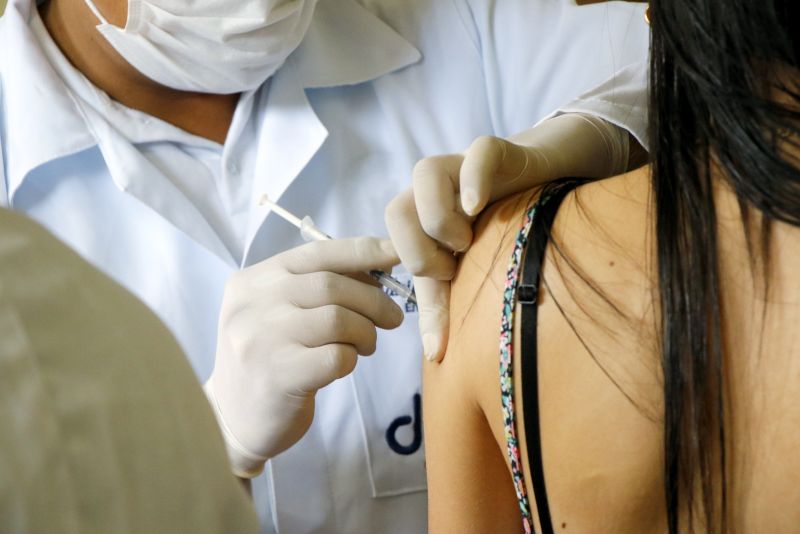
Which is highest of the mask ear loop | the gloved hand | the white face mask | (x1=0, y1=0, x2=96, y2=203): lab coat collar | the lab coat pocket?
the mask ear loop

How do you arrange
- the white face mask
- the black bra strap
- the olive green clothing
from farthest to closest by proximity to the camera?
1. the white face mask
2. the black bra strap
3. the olive green clothing

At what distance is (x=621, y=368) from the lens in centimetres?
68

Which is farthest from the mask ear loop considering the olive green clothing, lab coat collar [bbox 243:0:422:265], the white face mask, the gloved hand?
the olive green clothing

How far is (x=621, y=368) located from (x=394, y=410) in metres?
0.57

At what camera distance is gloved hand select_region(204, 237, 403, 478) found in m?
1.00

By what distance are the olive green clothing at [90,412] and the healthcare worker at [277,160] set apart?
2.28ft

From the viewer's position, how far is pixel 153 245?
1.18 meters

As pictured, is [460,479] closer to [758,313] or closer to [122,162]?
[758,313]

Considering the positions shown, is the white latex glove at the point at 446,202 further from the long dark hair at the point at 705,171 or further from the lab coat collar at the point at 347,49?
the lab coat collar at the point at 347,49

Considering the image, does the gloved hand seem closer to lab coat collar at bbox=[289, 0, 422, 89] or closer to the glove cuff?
the glove cuff

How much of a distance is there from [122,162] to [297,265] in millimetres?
293

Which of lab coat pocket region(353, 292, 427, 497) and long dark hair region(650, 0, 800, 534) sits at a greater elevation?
long dark hair region(650, 0, 800, 534)

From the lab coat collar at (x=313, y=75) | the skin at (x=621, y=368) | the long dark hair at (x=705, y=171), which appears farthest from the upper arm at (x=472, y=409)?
the lab coat collar at (x=313, y=75)

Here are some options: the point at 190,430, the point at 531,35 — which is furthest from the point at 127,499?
the point at 531,35
